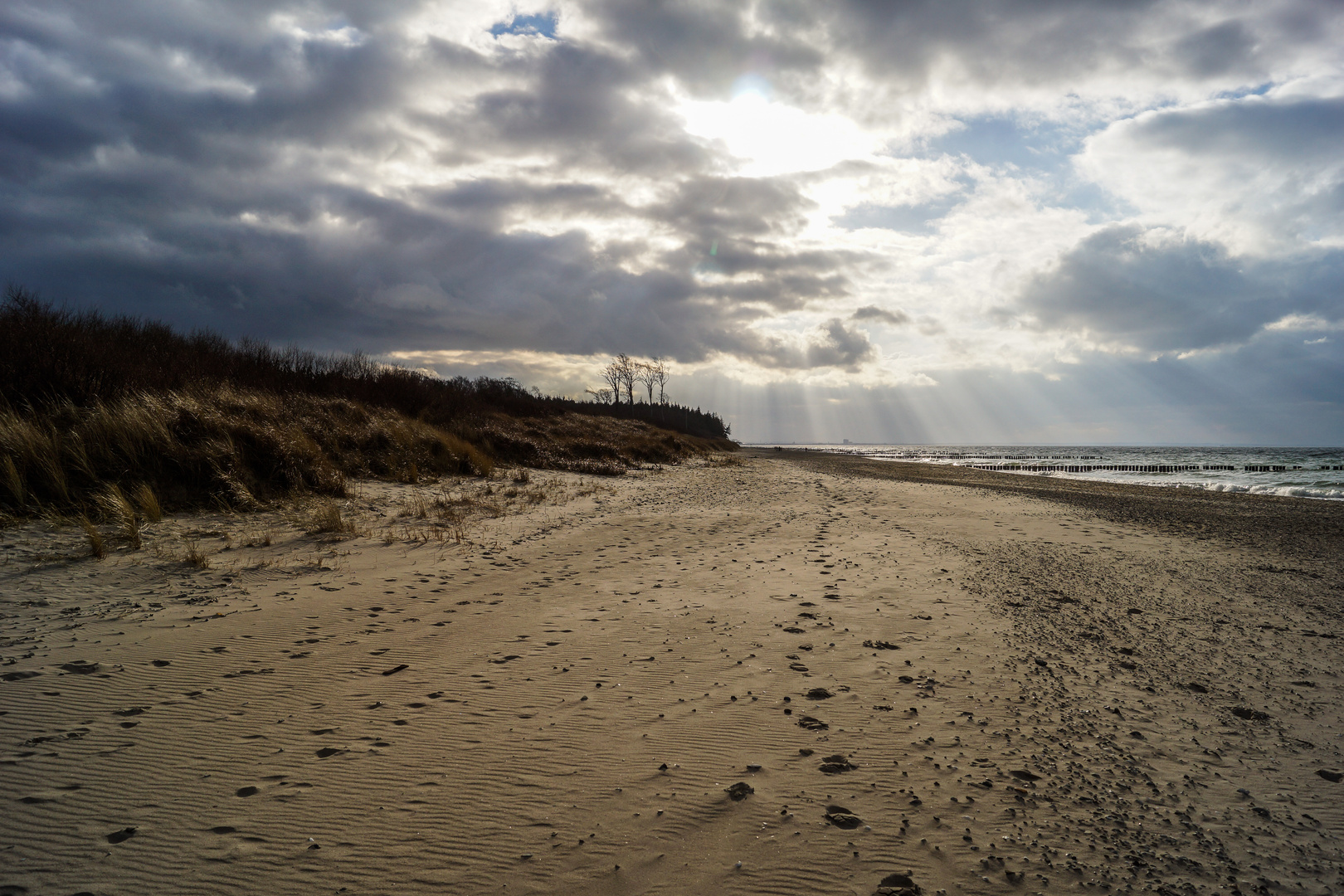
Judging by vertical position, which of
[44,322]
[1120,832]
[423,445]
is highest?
[44,322]

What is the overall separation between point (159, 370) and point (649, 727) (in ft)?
52.0

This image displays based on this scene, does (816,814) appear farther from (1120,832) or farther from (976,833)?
(1120,832)

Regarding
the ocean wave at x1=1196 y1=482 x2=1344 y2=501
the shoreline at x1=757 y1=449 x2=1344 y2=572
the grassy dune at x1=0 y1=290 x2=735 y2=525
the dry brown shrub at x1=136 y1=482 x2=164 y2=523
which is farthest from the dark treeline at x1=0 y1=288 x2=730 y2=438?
the ocean wave at x1=1196 y1=482 x2=1344 y2=501

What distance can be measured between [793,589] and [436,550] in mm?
5652

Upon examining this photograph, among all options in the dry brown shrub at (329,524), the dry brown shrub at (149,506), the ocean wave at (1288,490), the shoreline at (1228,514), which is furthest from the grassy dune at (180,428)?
the ocean wave at (1288,490)

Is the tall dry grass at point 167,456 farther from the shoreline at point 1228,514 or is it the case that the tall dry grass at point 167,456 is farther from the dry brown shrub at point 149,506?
the shoreline at point 1228,514

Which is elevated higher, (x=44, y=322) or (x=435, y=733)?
(x=44, y=322)

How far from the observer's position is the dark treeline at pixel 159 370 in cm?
1126

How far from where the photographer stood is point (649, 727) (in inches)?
158

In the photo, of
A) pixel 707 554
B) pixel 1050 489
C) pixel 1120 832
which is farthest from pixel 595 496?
pixel 1050 489

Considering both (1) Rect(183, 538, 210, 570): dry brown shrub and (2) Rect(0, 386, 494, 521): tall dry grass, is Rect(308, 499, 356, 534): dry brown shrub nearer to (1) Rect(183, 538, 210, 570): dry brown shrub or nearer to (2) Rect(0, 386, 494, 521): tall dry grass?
(2) Rect(0, 386, 494, 521): tall dry grass

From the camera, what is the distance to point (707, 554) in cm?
953

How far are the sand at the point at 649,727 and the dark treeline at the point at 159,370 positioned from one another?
5.83 metres

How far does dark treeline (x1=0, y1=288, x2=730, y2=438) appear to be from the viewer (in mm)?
11258
